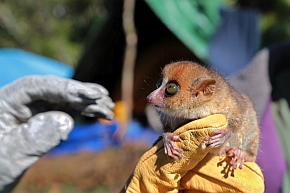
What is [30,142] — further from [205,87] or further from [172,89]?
[205,87]

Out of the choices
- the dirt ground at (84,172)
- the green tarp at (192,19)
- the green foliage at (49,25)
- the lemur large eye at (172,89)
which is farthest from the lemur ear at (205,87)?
the green foliage at (49,25)

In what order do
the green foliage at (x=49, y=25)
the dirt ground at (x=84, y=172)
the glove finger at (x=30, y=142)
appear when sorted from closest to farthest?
the glove finger at (x=30, y=142) < the dirt ground at (x=84, y=172) < the green foliage at (x=49, y=25)

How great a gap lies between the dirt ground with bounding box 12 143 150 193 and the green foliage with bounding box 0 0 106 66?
6672mm

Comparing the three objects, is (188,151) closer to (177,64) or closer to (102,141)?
(177,64)

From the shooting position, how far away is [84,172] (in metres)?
5.88

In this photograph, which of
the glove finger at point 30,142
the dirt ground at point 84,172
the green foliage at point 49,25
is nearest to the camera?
the glove finger at point 30,142

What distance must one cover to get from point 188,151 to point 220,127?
0.14 m

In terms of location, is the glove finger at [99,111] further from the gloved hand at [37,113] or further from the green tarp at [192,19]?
the green tarp at [192,19]

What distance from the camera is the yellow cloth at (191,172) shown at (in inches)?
62.7

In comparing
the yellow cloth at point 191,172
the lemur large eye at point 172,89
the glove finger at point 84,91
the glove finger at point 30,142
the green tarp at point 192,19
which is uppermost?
the green tarp at point 192,19

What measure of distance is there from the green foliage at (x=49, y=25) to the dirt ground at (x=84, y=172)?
21.9 ft

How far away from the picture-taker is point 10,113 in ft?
6.43

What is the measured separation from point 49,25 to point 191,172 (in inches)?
485

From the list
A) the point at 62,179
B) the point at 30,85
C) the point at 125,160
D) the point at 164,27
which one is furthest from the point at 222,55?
the point at 30,85
